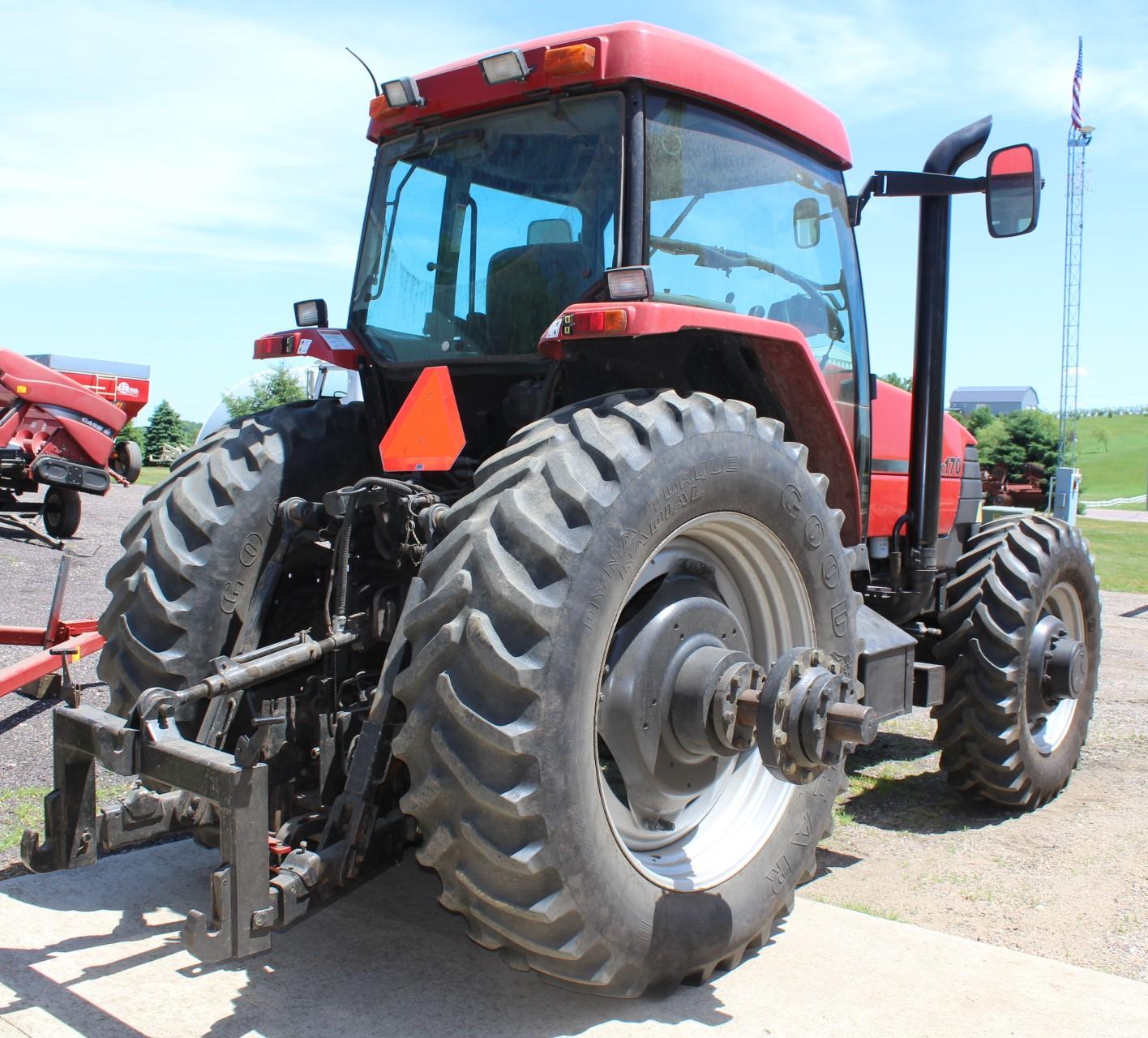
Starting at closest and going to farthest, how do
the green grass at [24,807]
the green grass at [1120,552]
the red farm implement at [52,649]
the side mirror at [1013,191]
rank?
the green grass at [24,807]
the side mirror at [1013,191]
the red farm implement at [52,649]
the green grass at [1120,552]

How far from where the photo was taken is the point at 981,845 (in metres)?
4.45

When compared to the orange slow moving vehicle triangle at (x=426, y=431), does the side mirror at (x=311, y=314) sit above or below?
above

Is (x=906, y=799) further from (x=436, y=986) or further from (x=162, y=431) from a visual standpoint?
(x=162, y=431)

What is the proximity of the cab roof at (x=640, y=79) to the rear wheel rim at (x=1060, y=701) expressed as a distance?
8.20ft

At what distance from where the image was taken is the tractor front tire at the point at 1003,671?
184 inches

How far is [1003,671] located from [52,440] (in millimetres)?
11402

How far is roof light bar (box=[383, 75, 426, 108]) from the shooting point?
3.73 m

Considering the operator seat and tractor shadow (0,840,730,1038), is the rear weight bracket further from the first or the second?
the operator seat

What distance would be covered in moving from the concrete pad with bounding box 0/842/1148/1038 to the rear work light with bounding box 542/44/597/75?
2.61 m

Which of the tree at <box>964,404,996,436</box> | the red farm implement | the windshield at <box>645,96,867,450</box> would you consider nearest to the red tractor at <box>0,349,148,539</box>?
the red farm implement

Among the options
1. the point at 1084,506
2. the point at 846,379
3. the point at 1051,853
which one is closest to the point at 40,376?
the point at 846,379

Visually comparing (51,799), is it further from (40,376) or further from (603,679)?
(40,376)

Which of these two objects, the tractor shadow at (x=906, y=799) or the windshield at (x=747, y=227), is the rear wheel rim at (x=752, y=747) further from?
the tractor shadow at (x=906, y=799)

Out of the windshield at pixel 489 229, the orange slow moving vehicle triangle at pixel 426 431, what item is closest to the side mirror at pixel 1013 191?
the windshield at pixel 489 229
